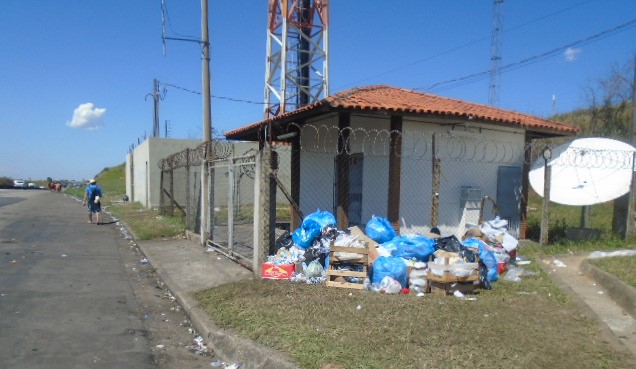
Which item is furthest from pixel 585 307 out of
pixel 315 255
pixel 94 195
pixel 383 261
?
pixel 94 195

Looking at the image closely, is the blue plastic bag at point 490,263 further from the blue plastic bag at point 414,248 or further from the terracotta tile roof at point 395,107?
the terracotta tile roof at point 395,107

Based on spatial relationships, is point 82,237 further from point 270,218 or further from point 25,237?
point 270,218

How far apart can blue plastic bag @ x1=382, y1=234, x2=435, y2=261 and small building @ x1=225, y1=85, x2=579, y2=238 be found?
1868 millimetres

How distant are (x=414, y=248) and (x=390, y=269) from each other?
0.67 metres

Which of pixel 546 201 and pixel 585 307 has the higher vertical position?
pixel 546 201

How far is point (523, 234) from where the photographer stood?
11.1 metres

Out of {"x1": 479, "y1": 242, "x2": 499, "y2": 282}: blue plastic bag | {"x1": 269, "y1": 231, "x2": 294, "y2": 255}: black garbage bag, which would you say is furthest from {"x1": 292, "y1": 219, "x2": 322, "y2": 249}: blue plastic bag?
{"x1": 479, "y1": 242, "x2": 499, "y2": 282}: blue plastic bag

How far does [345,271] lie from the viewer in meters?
6.07

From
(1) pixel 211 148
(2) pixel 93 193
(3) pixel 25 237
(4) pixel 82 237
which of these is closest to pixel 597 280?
(1) pixel 211 148

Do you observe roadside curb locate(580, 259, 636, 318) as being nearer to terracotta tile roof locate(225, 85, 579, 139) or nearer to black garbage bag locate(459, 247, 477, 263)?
black garbage bag locate(459, 247, 477, 263)

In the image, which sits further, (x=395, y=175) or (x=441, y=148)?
(x=441, y=148)

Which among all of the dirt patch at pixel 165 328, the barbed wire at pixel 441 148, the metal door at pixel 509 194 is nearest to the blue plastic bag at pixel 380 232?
the barbed wire at pixel 441 148

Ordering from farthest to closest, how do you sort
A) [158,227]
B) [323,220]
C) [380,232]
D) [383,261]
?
1. [158,227]
2. [380,232]
3. [323,220]
4. [383,261]

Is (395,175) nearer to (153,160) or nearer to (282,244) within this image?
(282,244)
